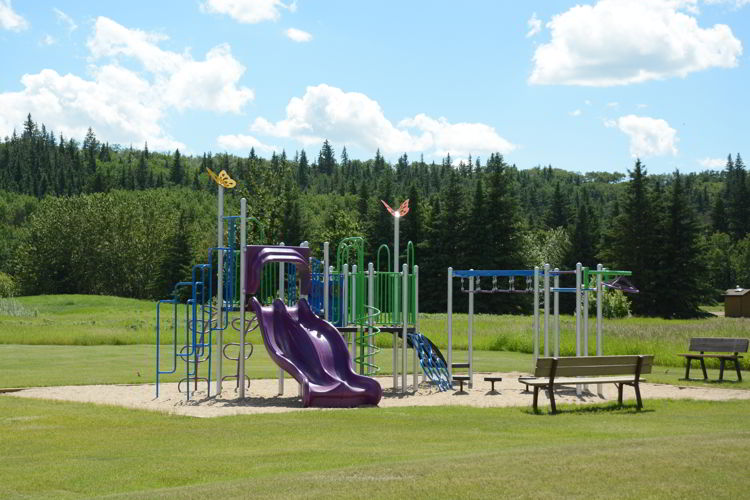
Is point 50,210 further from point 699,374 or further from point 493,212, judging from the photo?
point 699,374

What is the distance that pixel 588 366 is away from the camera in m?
14.6

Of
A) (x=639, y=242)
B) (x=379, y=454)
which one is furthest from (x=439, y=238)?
(x=379, y=454)

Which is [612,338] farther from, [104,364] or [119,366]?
[104,364]

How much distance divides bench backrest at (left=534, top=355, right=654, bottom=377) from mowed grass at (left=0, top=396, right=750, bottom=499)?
653mm

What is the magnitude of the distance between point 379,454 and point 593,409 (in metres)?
6.26

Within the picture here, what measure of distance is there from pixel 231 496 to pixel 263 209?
60.9 meters

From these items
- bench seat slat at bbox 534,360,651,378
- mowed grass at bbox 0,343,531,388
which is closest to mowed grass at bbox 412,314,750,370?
mowed grass at bbox 0,343,531,388

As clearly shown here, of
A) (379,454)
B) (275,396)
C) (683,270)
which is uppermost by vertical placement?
(683,270)

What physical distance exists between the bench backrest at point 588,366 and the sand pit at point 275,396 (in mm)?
936

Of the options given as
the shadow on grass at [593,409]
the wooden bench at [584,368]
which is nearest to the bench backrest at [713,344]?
the shadow on grass at [593,409]

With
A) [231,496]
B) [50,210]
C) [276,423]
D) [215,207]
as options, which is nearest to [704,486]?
[231,496]

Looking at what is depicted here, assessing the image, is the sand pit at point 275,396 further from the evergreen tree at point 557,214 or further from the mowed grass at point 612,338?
the evergreen tree at point 557,214

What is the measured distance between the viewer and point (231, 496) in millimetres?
7348

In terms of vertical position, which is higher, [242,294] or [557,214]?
[557,214]
